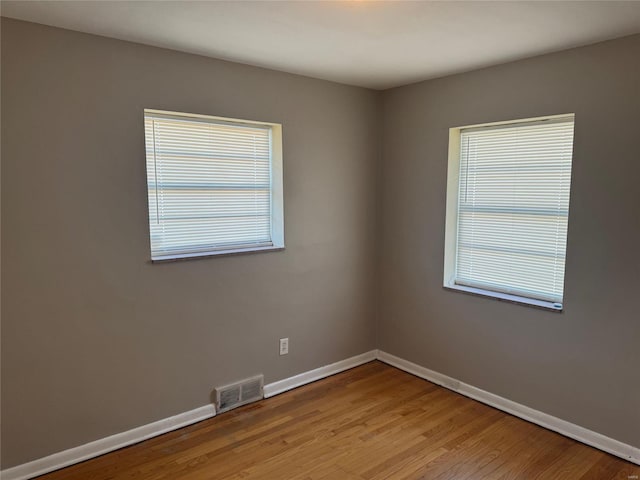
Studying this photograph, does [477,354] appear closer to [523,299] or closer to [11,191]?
[523,299]

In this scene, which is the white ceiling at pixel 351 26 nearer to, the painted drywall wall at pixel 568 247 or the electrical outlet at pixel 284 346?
the painted drywall wall at pixel 568 247

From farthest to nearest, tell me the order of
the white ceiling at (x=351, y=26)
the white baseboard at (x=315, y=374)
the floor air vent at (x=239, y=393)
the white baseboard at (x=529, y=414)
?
the white baseboard at (x=315, y=374)
the floor air vent at (x=239, y=393)
the white baseboard at (x=529, y=414)
the white ceiling at (x=351, y=26)

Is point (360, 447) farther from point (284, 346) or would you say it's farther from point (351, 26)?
point (351, 26)

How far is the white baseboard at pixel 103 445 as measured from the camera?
225 centimetres

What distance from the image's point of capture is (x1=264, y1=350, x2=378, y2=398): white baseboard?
320 centimetres

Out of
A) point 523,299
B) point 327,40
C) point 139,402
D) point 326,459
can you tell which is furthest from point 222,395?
point 327,40

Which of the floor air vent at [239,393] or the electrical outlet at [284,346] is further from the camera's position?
the electrical outlet at [284,346]

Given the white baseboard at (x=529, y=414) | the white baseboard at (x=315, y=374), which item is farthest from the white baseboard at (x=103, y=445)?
the white baseboard at (x=529, y=414)

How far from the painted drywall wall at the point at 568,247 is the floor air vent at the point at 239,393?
1302 millimetres

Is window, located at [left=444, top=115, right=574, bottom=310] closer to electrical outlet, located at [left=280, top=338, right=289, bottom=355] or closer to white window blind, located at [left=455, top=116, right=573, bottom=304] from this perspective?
white window blind, located at [left=455, top=116, right=573, bottom=304]

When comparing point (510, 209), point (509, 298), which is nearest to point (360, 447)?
point (509, 298)

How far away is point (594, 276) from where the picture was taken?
8.17 ft

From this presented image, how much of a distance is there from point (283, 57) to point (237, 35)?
0.45 metres

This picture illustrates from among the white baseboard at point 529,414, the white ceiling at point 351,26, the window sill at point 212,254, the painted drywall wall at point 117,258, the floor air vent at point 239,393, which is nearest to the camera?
the white ceiling at point 351,26
